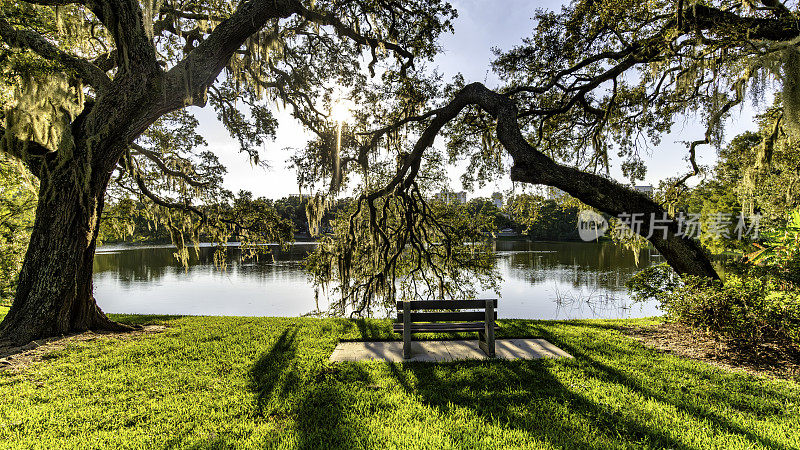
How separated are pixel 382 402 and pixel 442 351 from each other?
1.95m

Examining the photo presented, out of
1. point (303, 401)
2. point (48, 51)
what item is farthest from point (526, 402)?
point (48, 51)

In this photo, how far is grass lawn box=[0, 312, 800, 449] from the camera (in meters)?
2.83

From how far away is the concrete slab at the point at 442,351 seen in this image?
16.2ft

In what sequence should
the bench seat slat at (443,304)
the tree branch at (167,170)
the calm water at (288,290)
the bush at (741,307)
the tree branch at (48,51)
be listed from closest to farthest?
the bush at (741,307)
the bench seat slat at (443,304)
the tree branch at (48,51)
the tree branch at (167,170)
the calm water at (288,290)

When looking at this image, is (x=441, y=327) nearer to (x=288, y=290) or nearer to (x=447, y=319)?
(x=447, y=319)

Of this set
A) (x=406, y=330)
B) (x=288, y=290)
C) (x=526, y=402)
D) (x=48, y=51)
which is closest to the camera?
(x=526, y=402)

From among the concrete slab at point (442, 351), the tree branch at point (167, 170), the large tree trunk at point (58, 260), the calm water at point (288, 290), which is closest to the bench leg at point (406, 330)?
the concrete slab at point (442, 351)

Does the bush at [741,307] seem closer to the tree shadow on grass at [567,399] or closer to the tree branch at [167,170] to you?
the tree shadow on grass at [567,399]

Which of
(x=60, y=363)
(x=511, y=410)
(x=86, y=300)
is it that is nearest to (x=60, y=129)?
(x=86, y=300)

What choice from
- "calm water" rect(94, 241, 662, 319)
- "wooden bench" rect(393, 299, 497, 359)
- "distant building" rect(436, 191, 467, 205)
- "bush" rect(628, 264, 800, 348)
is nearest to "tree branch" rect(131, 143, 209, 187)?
"calm water" rect(94, 241, 662, 319)

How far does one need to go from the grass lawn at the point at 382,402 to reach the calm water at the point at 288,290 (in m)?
5.99

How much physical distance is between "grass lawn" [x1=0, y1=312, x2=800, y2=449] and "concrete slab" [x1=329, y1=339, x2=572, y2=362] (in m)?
0.27

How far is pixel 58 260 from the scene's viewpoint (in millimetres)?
5750

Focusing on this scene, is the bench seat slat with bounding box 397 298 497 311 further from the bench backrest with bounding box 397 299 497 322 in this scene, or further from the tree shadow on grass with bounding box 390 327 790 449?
the tree shadow on grass with bounding box 390 327 790 449
